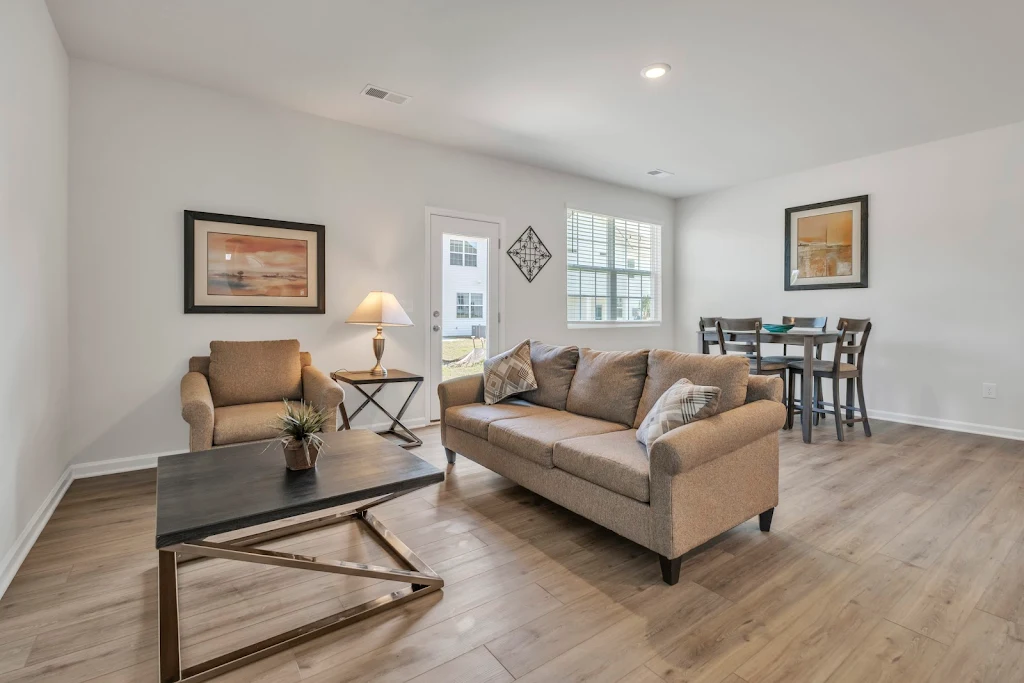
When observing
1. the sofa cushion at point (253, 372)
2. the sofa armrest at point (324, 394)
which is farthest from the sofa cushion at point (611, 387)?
the sofa cushion at point (253, 372)

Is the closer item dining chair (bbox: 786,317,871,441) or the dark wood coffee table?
the dark wood coffee table

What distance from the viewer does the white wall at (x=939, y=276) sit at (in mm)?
4145

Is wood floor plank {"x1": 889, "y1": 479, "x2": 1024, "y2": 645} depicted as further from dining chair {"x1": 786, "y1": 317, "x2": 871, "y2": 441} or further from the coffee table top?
the coffee table top

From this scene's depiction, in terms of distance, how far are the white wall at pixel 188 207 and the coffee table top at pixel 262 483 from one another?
1689 millimetres

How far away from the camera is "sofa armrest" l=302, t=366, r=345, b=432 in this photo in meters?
3.05

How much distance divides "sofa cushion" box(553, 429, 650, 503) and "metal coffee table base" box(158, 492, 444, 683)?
0.75 m

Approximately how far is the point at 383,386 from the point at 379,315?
0.73 m

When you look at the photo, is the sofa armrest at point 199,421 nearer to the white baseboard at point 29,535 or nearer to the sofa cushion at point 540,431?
the white baseboard at point 29,535

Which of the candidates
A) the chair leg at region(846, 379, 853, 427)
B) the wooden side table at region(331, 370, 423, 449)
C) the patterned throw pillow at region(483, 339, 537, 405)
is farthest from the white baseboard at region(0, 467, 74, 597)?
the chair leg at region(846, 379, 853, 427)

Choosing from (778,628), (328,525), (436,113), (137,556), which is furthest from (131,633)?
(436,113)

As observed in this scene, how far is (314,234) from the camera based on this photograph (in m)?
3.93

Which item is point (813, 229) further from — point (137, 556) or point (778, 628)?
point (137, 556)

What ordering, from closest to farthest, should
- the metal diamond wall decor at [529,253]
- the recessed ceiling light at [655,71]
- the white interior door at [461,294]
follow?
the recessed ceiling light at [655,71] < the white interior door at [461,294] < the metal diamond wall decor at [529,253]

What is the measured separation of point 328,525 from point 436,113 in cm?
304
